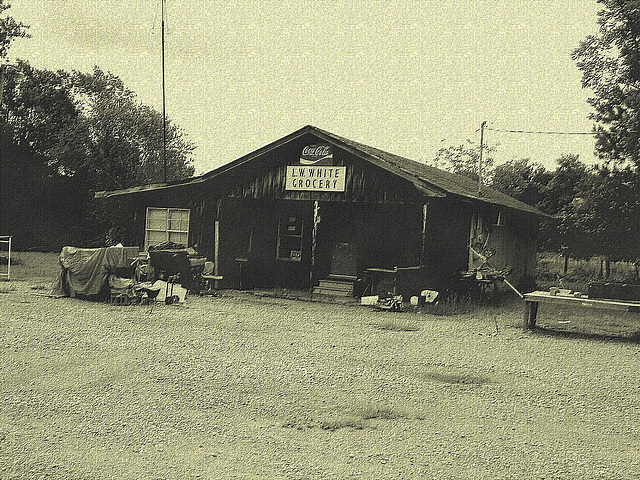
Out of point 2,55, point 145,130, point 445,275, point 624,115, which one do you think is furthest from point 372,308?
point 2,55

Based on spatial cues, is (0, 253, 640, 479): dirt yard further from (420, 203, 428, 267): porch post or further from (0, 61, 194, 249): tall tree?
(0, 61, 194, 249): tall tree

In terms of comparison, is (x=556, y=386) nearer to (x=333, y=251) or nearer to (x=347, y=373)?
(x=347, y=373)

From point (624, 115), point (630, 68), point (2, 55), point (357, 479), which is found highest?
point (2, 55)

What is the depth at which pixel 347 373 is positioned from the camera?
7922mm

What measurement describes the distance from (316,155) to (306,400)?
10.6 meters

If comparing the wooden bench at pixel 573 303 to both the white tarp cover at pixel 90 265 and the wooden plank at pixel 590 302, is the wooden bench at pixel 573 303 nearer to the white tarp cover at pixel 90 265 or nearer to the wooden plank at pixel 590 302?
the wooden plank at pixel 590 302

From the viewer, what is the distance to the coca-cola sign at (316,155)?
16.4m

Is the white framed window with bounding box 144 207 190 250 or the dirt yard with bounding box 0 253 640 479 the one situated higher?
the white framed window with bounding box 144 207 190 250

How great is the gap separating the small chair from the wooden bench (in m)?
7.79

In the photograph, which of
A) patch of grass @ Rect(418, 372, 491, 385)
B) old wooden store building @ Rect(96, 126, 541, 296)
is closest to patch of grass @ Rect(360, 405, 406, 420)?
patch of grass @ Rect(418, 372, 491, 385)

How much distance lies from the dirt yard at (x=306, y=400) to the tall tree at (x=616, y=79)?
9576mm

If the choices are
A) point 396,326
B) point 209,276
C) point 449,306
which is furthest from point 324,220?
point 396,326

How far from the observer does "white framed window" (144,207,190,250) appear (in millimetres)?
18234

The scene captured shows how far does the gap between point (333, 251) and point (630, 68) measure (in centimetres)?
1082
